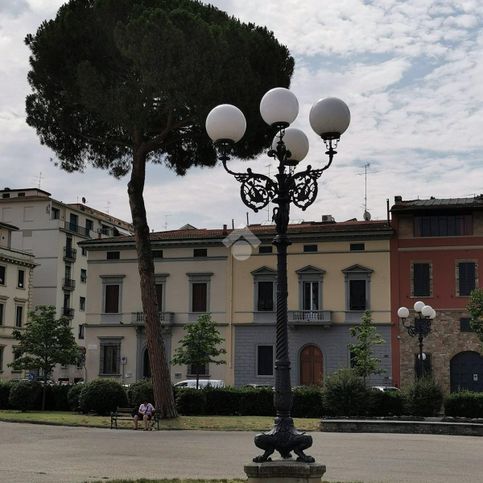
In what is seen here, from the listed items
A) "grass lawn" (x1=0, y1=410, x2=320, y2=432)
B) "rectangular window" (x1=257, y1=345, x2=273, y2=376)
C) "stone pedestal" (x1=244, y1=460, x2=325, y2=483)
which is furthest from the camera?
"rectangular window" (x1=257, y1=345, x2=273, y2=376)

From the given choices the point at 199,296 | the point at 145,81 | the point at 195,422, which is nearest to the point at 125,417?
the point at 195,422

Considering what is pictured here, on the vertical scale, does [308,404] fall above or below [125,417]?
above

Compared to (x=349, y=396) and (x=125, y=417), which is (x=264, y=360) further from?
A: (x=125, y=417)

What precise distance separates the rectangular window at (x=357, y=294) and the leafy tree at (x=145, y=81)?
15935mm

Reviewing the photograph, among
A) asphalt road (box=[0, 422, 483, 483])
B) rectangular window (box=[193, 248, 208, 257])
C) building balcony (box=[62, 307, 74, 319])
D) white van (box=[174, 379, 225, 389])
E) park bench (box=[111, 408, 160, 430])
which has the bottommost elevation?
asphalt road (box=[0, 422, 483, 483])

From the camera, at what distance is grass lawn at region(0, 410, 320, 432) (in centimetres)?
2305

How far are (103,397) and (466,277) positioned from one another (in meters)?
21.1

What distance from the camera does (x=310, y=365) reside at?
4206 cm

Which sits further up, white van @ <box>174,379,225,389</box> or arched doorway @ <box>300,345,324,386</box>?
arched doorway @ <box>300,345,324,386</box>

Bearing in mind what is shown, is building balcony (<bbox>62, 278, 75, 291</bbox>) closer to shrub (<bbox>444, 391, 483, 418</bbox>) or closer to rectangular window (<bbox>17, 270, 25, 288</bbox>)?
rectangular window (<bbox>17, 270, 25, 288</bbox>)

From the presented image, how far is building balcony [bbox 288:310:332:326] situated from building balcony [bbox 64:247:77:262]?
29.8m

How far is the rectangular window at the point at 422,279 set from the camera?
4056 centimetres

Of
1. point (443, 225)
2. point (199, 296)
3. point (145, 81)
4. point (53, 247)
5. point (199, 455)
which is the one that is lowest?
point (199, 455)

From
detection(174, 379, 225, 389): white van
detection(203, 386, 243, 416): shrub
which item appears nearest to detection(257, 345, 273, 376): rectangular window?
detection(174, 379, 225, 389): white van
